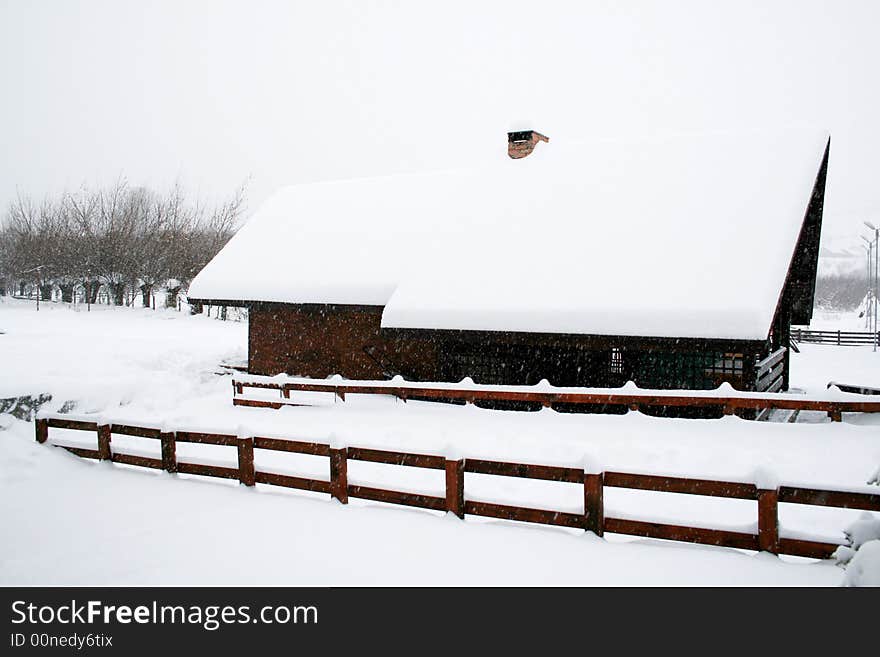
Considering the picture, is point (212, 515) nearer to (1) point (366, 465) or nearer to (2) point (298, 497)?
(2) point (298, 497)

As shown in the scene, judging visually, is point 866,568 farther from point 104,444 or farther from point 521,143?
A: point 521,143

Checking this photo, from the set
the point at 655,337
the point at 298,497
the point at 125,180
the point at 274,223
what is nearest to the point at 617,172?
the point at 655,337

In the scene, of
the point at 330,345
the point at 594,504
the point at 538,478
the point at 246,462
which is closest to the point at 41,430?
the point at 246,462

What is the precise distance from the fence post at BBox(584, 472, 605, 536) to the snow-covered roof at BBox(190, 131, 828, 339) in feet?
18.6

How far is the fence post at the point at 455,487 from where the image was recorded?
570 cm

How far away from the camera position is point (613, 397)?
9609 mm

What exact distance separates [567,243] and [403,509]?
858 centimetres

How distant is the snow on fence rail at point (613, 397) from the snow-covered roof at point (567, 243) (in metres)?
1.19

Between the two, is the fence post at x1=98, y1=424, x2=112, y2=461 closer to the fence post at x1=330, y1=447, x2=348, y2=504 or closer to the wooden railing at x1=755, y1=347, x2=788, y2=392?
the fence post at x1=330, y1=447, x2=348, y2=504

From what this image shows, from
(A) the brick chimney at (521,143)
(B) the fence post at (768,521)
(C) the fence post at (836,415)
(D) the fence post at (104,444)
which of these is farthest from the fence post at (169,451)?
(A) the brick chimney at (521,143)

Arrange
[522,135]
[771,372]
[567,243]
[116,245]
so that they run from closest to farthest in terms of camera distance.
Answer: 1. [567,243]
2. [771,372]
3. [522,135]
4. [116,245]

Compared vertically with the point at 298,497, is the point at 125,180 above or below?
above
